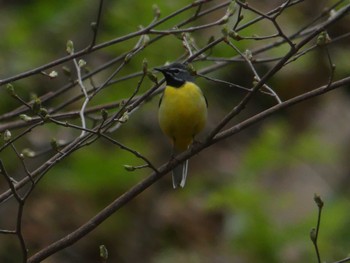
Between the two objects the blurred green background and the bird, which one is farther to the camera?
the blurred green background

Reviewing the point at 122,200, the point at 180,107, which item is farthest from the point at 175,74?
the point at 122,200

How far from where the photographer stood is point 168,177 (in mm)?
9039

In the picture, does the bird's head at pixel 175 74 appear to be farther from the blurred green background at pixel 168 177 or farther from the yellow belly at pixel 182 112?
the blurred green background at pixel 168 177

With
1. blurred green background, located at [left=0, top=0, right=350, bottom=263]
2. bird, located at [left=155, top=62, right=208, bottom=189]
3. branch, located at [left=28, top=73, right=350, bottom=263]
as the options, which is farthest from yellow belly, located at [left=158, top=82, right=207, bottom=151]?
blurred green background, located at [left=0, top=0, right=350, bottom=263]

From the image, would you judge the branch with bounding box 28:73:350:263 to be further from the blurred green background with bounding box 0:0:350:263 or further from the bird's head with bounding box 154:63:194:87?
the blurred green background with bounding box 0:0:350:263

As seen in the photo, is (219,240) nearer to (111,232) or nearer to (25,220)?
(111,232)

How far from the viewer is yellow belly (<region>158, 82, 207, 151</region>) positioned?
471cm

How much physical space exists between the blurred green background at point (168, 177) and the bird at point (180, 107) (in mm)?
1888

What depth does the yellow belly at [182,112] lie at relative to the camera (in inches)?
186

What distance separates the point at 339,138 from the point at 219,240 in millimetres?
2992

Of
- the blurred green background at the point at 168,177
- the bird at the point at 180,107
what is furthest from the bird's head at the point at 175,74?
the blurred green background at the point at 168,177

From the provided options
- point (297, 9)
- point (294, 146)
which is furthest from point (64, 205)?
point (297, 9)

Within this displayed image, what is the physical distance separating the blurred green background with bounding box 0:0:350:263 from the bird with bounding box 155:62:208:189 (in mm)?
1888

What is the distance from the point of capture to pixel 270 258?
6.99 meters
